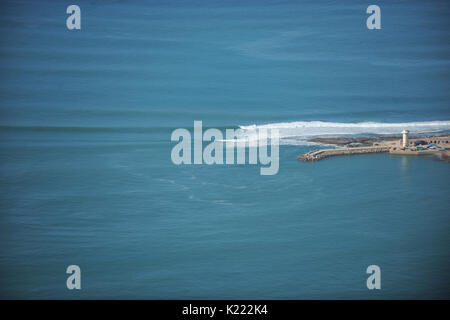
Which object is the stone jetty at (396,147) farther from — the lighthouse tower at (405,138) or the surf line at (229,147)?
the surf line at (229,147)

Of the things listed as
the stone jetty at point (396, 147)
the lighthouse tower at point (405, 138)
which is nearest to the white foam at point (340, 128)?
the stone jetty at point (396, 147)

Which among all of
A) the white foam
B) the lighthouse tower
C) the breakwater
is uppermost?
the white foam

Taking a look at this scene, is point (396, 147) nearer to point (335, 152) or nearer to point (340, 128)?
point (335, 152)

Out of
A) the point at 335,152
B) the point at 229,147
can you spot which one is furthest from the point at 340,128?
the point at 229,147

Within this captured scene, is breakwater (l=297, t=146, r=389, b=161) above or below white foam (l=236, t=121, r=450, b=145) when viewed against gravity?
below

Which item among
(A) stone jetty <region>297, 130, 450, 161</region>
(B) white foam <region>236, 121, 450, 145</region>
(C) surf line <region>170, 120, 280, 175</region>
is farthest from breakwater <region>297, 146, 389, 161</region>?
(B) white foam <region>236, 121, 450, 145</region>

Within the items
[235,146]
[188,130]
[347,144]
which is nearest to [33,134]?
[188,130]

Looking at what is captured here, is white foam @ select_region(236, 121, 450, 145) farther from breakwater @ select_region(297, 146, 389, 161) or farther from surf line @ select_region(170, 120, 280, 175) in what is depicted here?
breakwater @ select_region(297, 146, 389, 161)
